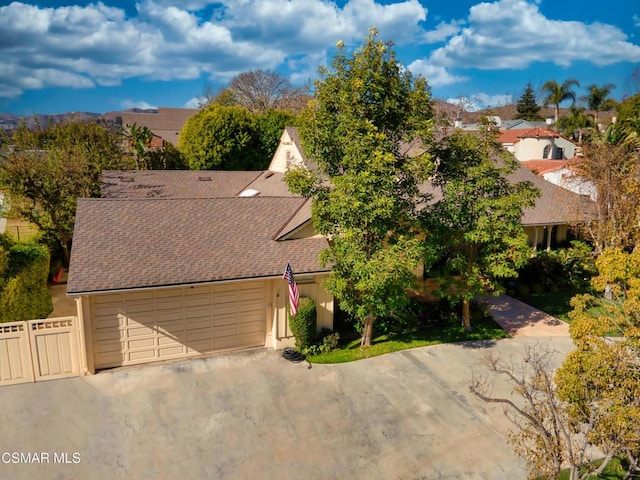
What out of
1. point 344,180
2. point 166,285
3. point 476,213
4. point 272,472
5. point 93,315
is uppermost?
point 344,180

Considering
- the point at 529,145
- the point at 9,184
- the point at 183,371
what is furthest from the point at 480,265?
the point at 529,145

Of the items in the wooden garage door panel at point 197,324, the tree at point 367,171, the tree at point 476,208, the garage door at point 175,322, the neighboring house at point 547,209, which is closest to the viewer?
the tree at point 367,171

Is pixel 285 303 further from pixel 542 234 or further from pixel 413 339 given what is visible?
pixel 542 234

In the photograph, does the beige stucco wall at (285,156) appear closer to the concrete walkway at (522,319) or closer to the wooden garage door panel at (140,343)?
the concrete walkway at (522,319)

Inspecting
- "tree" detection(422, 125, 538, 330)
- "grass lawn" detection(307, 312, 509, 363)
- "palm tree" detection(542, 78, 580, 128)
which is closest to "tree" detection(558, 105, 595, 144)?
"palm tree" detection(542, 78, 580, 128)

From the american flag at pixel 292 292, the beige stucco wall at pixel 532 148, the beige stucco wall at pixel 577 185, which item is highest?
the beige stucco wall at pixel 532 148

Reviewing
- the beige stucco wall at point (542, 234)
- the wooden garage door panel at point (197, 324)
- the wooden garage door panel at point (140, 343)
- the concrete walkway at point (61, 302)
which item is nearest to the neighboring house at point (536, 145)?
the beige stucco wall at point (542, 234)

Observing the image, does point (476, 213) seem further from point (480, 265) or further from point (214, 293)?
point (214, 293)
